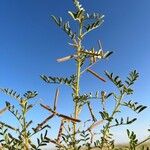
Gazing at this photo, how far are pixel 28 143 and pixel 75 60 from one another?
1.17 m

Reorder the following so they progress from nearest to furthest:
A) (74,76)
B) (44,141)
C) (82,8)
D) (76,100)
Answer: (44,141) → (76,100) → (74,76) → (82,8)

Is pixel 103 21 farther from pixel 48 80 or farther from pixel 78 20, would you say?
pixel 48 80

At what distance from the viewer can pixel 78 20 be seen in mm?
4141

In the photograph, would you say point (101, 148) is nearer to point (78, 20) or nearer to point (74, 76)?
point (74, 76)

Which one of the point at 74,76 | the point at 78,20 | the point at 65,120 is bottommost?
the point at 65,120

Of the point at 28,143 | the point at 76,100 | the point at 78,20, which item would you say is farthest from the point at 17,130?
the point at 78,20

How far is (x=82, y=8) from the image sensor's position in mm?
4105

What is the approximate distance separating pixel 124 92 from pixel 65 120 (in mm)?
608

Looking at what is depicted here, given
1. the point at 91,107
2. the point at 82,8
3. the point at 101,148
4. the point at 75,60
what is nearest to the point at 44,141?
the point at 101,148

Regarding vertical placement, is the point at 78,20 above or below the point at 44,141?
above

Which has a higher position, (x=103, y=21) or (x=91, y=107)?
(x=103, y=21)

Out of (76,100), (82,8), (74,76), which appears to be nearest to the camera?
(76,100)

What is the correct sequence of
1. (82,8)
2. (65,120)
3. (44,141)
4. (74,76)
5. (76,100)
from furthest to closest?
(82,8)
(74,76)
(76,100)
(65,120)
(44,141)

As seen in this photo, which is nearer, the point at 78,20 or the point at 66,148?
the point at 66,148
